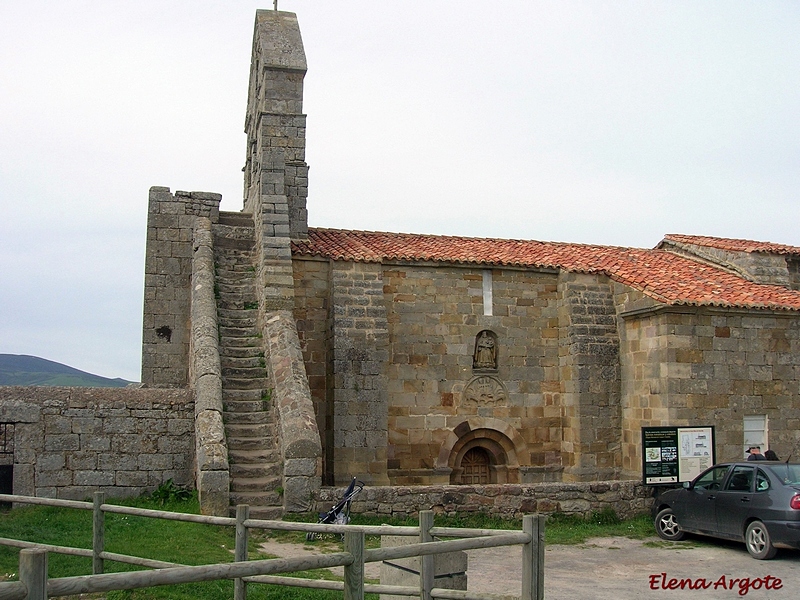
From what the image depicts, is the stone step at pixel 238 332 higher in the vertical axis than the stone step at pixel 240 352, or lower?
higher

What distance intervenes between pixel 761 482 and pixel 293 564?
8.30 meters

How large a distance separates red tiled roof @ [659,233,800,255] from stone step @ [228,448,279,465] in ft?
42.0

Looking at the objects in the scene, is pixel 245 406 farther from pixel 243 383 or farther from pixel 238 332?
pixel 238 332

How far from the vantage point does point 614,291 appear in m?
18.2

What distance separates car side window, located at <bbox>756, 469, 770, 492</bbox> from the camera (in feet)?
36.1

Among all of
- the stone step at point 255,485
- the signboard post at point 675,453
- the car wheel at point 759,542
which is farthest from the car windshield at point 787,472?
the stone step at point 255,485

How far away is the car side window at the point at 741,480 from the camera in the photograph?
11.4 metres

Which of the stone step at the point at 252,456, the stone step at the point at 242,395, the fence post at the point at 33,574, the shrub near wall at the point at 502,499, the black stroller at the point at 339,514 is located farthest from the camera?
the stone step at the point at 242,395

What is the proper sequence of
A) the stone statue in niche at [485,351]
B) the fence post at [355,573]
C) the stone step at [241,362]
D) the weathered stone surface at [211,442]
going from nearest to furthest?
the fence post at [355,573] < the weathered stone surface at [211,442] < the stone step at [241,362] < the stone statue in niche at [485,351]

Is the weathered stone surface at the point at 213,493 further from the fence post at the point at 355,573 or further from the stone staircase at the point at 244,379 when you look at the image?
the fence post at the point at 355,573

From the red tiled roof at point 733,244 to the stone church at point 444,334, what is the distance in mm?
722

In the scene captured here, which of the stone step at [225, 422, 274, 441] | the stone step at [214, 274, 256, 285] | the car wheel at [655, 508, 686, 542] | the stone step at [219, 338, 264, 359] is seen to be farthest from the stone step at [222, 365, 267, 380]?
the car wheel at [655, 508, 686, 542]

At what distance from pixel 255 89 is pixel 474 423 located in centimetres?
913


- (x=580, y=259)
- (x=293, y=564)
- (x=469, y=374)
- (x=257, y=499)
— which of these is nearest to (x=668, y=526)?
(x=469, y=374)
